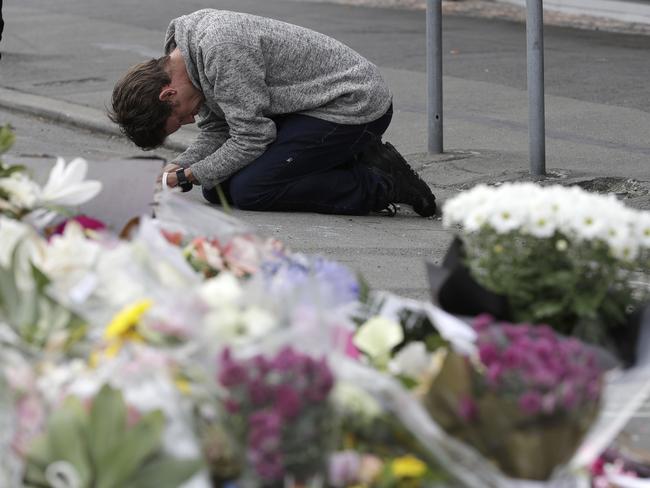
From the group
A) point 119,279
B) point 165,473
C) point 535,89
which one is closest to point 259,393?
point 165,473

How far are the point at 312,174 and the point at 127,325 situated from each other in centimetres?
486

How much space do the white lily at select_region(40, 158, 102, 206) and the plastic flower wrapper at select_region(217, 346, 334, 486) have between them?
1.03m

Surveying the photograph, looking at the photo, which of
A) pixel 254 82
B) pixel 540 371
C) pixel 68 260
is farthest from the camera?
pixel 254 82

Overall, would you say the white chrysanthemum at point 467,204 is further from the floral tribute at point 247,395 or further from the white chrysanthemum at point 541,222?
the floral tribute at point 247,395

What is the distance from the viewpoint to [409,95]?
1077 centimetres

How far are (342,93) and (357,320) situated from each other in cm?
426

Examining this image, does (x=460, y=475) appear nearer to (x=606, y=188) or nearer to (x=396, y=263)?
(x=396, y=263)

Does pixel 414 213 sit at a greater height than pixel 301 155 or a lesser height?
lesser

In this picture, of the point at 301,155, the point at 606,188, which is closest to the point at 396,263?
the point at 301,155

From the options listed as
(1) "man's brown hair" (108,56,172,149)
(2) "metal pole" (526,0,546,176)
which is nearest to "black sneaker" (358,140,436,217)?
(2) "metal pole" (526,0,546,176)

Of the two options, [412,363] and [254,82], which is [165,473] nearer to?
[412,363]

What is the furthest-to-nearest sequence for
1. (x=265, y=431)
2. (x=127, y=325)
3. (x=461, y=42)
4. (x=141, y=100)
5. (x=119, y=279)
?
(x=461, y=42), (x=141, y=100), (x=119, y=279), (x=127, y=325), (x=265, y=431)

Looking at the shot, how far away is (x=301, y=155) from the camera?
662cm

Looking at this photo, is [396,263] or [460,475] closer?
[460,475]
